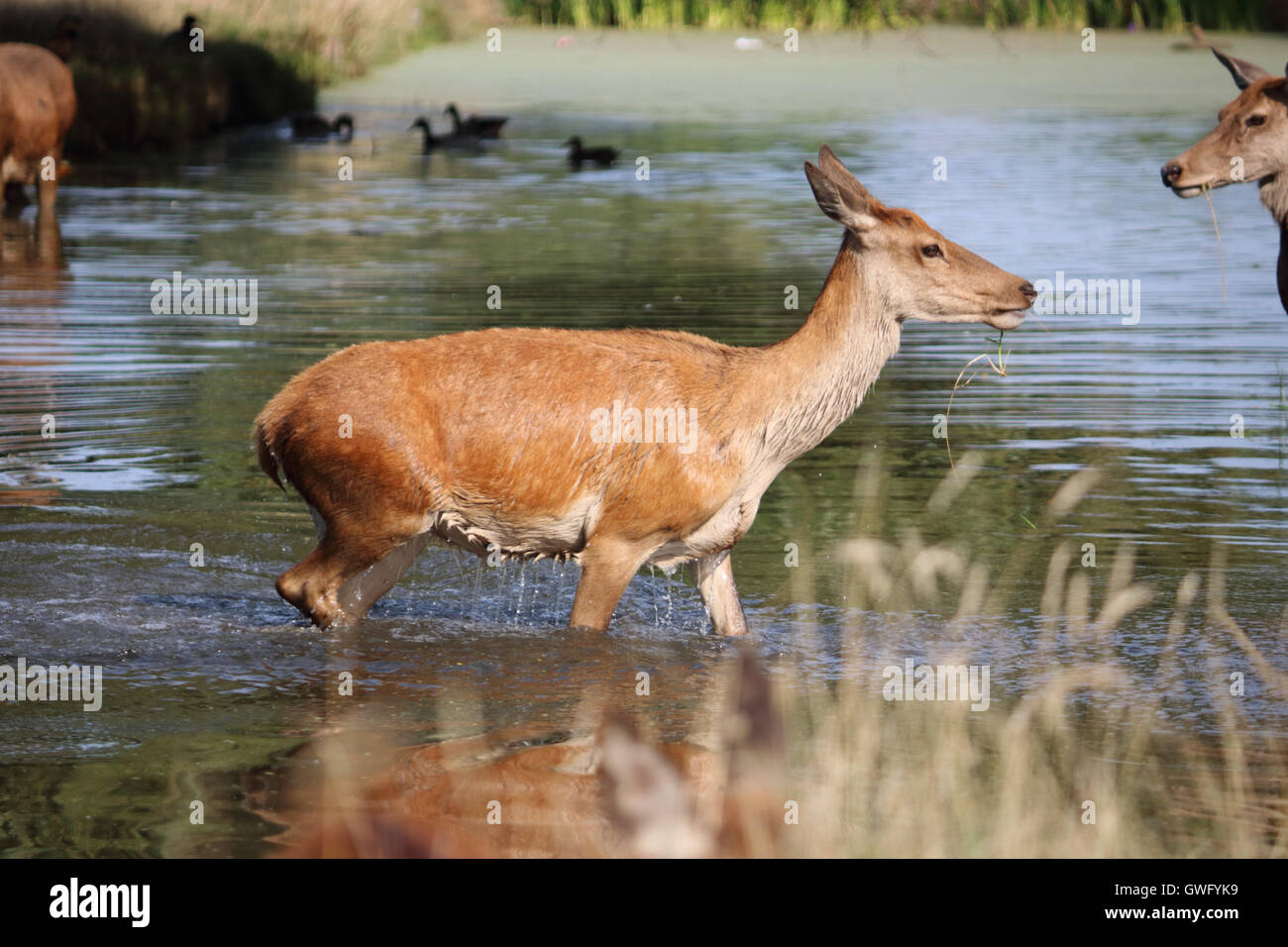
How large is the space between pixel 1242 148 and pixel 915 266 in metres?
2.71

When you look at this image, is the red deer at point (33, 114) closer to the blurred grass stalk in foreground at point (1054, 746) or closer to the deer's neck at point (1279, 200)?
the blurred grass stalk in foreground at point (1054, 746)

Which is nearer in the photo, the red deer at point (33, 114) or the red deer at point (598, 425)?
the red deer at point (598, 425)

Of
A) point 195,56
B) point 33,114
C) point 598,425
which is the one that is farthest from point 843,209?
point 195,56

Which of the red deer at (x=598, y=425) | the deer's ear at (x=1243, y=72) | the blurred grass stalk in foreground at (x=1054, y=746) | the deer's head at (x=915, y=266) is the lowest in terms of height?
the blurred grass stalk in foreground at (x=1054, y=746)

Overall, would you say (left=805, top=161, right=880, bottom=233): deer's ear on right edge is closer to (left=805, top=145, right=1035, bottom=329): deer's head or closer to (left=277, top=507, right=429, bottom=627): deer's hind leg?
(left=805, top=145, right=1035, bottom=329): deer's head

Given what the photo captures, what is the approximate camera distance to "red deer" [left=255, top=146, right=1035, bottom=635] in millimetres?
7645

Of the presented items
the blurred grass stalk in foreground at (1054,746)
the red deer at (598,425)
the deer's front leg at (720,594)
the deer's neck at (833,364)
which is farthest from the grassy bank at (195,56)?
the blurred grass stalk in foreground at (1054,746)

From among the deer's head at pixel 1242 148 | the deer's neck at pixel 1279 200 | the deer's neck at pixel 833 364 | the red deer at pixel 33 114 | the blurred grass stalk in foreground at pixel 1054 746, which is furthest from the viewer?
the red deer at pixel 33 114

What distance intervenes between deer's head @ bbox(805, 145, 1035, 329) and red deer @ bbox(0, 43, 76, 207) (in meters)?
14.7

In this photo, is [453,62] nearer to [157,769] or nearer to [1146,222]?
[1146,222]

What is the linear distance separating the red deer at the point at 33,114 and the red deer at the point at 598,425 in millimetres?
13863

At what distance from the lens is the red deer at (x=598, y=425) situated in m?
7.64

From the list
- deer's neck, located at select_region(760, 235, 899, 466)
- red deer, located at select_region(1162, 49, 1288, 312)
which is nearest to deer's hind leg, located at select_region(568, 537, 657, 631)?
deer's neck, located at select_region(760, 235, 899, 466)

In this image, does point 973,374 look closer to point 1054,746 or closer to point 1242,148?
point 1242,148
